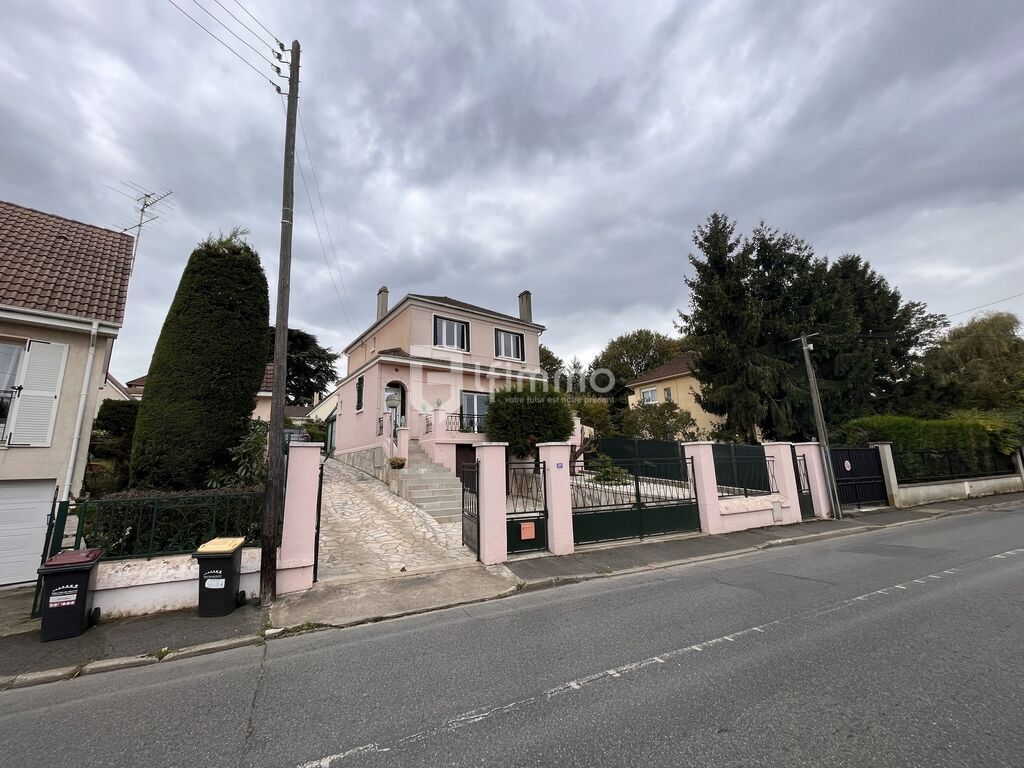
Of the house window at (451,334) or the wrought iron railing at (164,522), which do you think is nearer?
the wrought iron railing at (164,522)

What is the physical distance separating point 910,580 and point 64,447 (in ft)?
49.6

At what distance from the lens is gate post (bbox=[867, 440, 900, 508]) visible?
47.7 feet

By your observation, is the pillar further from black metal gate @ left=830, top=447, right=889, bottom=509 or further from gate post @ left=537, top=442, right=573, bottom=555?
gate post @ left=537, top=442, right=573, bottom=555

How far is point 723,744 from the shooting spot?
266cm

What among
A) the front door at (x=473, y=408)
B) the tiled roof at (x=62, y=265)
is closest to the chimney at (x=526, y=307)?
the front door at (x=473, y=408)

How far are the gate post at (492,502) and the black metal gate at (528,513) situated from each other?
0.81ft

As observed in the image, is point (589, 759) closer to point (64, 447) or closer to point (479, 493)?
point (479, 493)

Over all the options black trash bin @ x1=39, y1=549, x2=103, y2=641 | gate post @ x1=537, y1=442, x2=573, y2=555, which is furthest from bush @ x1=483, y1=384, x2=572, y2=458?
black trash bin @ x1=39, y1=549, x2=103, y2=641

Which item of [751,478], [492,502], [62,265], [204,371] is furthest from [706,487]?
[62,265]

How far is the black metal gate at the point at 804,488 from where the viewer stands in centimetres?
1213

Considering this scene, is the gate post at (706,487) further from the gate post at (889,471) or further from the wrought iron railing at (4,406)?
the wrought iron railing at (4,406)

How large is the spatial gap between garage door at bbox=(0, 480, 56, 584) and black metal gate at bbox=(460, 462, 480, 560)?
777 cm

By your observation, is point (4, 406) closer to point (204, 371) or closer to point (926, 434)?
point (204, 371)

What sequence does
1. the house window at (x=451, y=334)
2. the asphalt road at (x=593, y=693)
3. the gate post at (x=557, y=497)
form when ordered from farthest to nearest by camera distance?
the house window at (x=451, y=334) < the gate post at (x=557, y=497) < the asphalt road at (x=593, y=693)
